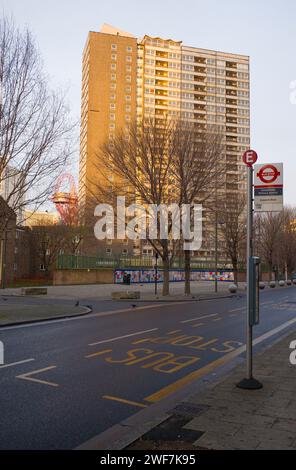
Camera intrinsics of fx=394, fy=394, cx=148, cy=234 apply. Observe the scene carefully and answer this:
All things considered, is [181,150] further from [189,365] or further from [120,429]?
[120,429]

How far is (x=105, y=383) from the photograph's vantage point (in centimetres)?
634

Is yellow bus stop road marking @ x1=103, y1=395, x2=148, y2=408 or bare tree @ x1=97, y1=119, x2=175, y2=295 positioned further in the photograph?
bare tree @ x1=97, y1=119, x2=175, y2=295

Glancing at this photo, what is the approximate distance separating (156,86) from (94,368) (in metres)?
103

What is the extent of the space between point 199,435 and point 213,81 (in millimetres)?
113486

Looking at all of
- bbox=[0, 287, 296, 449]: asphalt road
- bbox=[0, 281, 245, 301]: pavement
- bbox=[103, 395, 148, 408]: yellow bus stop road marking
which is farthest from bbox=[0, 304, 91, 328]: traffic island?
bbox=[0, 281, 245, 301]: pavement

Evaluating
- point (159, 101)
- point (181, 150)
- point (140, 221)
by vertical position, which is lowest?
point (140, 221)

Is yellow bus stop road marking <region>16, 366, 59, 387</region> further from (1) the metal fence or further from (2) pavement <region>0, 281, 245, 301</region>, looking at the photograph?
(1) the metal fence

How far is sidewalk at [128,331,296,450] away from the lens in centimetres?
387

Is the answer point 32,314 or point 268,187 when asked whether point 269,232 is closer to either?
point 32,314

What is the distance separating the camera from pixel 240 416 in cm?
459

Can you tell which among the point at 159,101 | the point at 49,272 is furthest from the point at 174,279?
the point at 159,101

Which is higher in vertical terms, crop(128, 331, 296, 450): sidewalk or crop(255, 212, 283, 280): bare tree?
crop(255, 212, 283, 280): bare tree

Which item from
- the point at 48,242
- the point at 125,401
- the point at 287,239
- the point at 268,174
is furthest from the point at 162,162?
the point at 287,239

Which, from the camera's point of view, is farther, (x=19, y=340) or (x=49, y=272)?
(x=49, y=272)
